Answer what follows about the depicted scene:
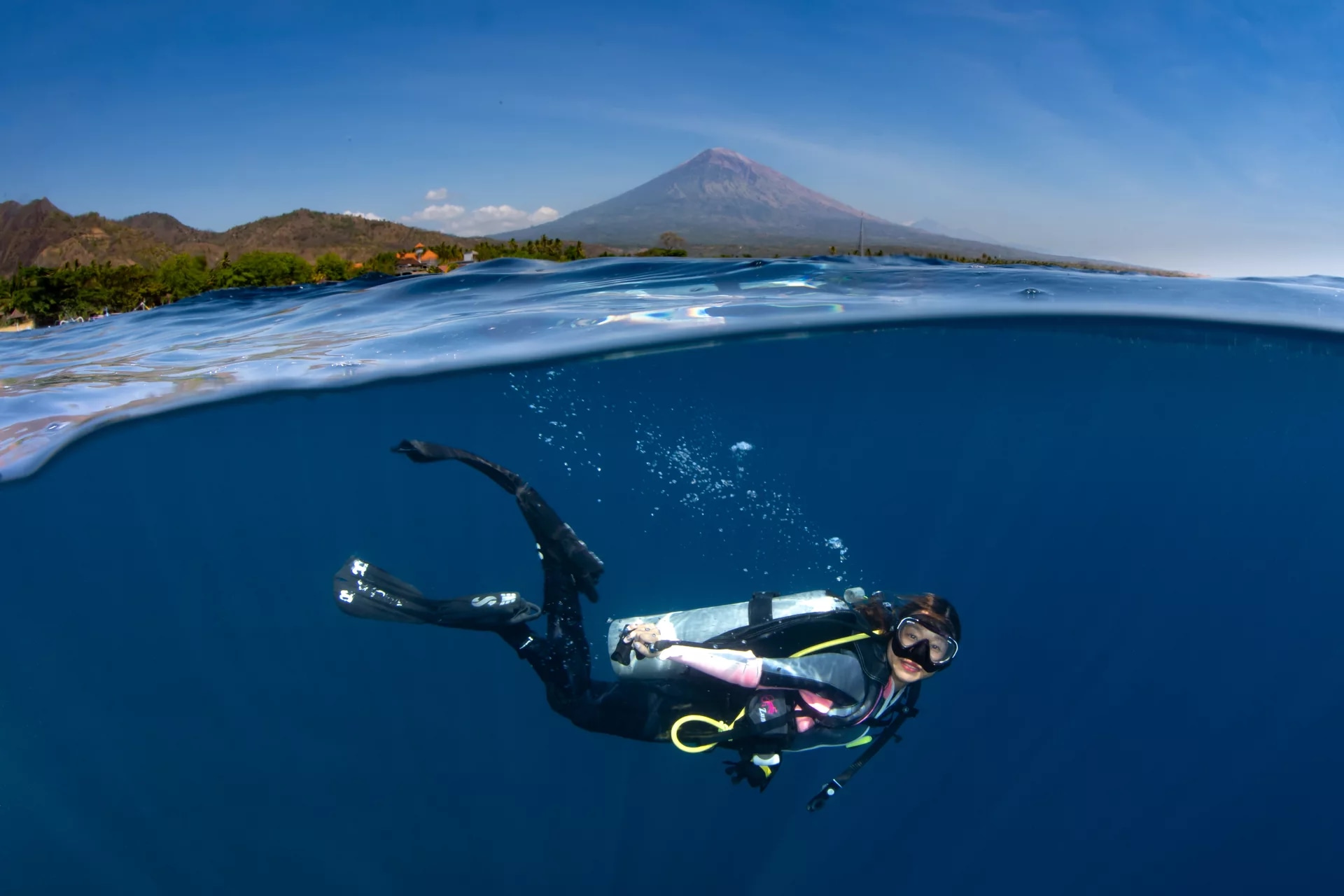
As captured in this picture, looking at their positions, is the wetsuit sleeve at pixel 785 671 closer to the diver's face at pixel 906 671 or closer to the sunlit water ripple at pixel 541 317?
the diver's face at pixel 906 671

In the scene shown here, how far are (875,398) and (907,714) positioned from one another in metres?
7.99

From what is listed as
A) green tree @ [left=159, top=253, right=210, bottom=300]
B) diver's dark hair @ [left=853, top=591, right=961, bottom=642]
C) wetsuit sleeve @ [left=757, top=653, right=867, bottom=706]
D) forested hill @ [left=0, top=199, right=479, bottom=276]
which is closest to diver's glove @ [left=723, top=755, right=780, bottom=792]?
wetsuit sleeve @ [left=757, top=653, right=867, bottom=706]

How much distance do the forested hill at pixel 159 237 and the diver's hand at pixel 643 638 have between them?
73.7 metres

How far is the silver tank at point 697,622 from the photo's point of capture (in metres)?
4.86

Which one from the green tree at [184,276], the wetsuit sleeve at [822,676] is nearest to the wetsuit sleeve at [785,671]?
the wetsuit sleeve at [822,676]

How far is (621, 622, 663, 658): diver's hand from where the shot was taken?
14.1 ft

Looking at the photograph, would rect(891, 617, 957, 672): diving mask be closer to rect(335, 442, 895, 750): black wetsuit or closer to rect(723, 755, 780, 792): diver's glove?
rect(335, 442, 895, 750): black wetsuit

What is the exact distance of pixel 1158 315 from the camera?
858 centimetres

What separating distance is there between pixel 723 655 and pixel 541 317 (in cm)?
576

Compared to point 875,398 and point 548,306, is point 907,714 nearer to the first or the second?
point 548,306

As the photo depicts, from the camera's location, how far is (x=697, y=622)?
5172mm

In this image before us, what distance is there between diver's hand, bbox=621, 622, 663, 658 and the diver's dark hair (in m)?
1.55

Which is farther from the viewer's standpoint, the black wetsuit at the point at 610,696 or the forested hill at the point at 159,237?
the forested hill at the point at 159,237

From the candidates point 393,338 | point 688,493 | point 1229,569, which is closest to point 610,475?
point 688,493
